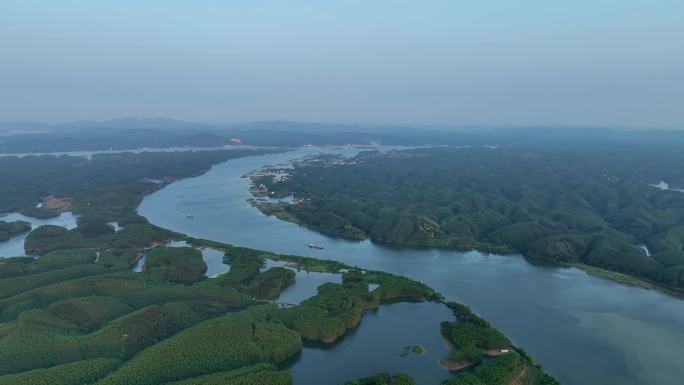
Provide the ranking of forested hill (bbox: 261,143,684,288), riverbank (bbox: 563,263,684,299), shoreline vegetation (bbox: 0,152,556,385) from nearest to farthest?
shoreline vegetation (bbox: 0,152,556,385)
riverbank (bbox: 563,263,684,299)
forested hill (bbox: 261,143,684,288)

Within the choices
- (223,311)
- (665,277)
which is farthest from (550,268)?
(223,311)

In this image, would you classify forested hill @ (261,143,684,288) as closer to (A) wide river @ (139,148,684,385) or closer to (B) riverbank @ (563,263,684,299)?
(B) riverbank @ (563,263,684,299)

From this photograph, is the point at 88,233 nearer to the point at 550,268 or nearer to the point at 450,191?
the point at 550,268

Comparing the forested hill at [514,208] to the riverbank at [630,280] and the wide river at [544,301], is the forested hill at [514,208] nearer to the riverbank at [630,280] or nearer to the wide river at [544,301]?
the riverbank at [630,280]

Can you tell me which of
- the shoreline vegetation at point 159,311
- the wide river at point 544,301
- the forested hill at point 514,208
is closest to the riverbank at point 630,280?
the forested hill at point 514,208

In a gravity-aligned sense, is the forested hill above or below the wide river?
above

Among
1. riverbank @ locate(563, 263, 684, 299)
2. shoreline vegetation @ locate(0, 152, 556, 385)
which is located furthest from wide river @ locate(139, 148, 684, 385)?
shoreline vegetation @ locate(0, 152, 556, 385)

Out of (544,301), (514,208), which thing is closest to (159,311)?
(544,301)
